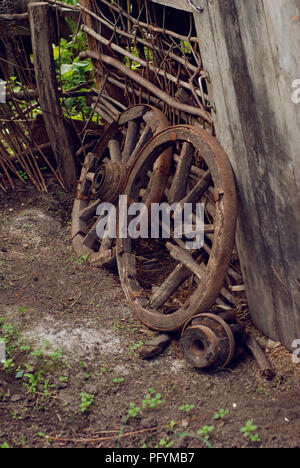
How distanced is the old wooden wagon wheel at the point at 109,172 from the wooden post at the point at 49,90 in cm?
45

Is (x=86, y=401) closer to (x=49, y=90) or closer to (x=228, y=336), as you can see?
(x=228, y=336)

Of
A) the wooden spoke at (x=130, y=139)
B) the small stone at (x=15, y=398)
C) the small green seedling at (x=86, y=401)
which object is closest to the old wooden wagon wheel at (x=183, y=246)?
the wooden spoke at (x=130, y=139)

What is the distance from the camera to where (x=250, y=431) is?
89.5 inches

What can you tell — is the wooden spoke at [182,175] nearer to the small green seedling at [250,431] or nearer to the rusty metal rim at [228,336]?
the rusty metal rim at [228,336]

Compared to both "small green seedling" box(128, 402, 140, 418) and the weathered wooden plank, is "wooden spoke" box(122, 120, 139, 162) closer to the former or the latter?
the weathered wooden plank

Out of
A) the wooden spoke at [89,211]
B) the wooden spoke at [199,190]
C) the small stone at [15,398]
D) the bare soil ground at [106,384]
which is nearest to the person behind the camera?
the bare soil ground at [106,384]

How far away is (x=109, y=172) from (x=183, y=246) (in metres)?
1.03

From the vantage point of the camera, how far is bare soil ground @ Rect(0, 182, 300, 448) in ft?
7.67

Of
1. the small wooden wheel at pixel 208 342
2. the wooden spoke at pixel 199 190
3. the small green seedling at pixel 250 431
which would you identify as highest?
the wooden spoke at pixel 199 190

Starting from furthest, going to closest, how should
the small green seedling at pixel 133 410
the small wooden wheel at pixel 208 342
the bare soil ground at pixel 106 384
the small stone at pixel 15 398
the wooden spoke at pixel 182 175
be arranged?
the wooden spoke at pixel 182 175, the small wooden wheel at pixel 208 342, the small stone at pixel 15 398, the small green seedling at pixel 133 410, the bare soil ground at pixel 106 384

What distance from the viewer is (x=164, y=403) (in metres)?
2.56

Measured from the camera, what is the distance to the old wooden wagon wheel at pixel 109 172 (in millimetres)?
3805

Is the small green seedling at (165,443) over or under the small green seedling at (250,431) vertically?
over

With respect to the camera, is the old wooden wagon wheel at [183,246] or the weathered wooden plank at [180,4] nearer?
the old wooden wagon wheel at [183,246]
